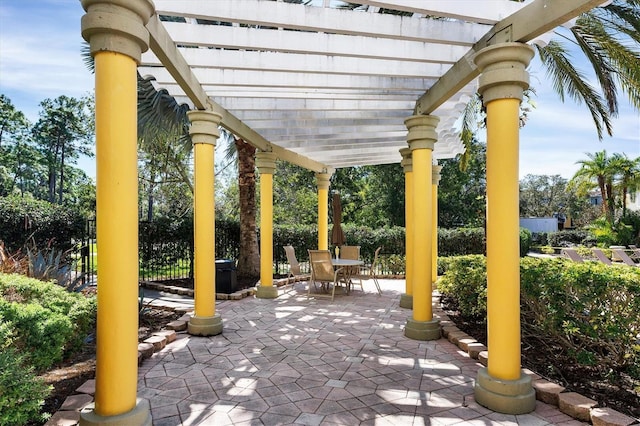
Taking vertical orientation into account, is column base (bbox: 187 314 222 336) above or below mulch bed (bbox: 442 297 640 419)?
above

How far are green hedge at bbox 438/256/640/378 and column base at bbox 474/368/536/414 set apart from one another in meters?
0.77

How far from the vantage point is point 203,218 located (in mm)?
5527

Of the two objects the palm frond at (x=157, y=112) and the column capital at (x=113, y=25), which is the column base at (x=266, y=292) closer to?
the palm frond at (x=157, y=112)

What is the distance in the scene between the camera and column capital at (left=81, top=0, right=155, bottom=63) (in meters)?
2.67

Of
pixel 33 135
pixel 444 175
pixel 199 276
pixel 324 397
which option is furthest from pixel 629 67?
pixel 33 135

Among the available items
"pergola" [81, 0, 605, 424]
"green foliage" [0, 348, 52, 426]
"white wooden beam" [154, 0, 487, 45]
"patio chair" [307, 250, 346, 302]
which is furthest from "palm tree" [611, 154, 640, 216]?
"green foliage" [0, 348, 52, 426]

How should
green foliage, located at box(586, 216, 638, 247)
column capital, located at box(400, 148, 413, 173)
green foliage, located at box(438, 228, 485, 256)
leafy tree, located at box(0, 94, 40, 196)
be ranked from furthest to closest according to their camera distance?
leafy tree, located at box(0, 94, 40, 196) < green foliage, located at box(586, 216, 638, 247) < green foliage, located at box(438, 228, 485, 256) < column capital, located at box(400, 148, 413, 173)

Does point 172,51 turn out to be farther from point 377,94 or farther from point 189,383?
point 189,383

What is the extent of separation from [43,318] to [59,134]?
42.5m

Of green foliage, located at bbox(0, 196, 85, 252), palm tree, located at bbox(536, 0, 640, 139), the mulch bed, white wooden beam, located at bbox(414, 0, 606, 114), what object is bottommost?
the mulch bed

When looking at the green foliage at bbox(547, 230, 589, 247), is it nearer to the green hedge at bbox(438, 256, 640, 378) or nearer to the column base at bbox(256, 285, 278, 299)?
the column base at bbox(256, 285, 278, 299)

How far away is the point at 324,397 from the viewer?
11.7 feet

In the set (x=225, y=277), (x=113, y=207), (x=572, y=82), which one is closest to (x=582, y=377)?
(x=113, y=207)

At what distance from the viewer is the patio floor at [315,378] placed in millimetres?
3215
